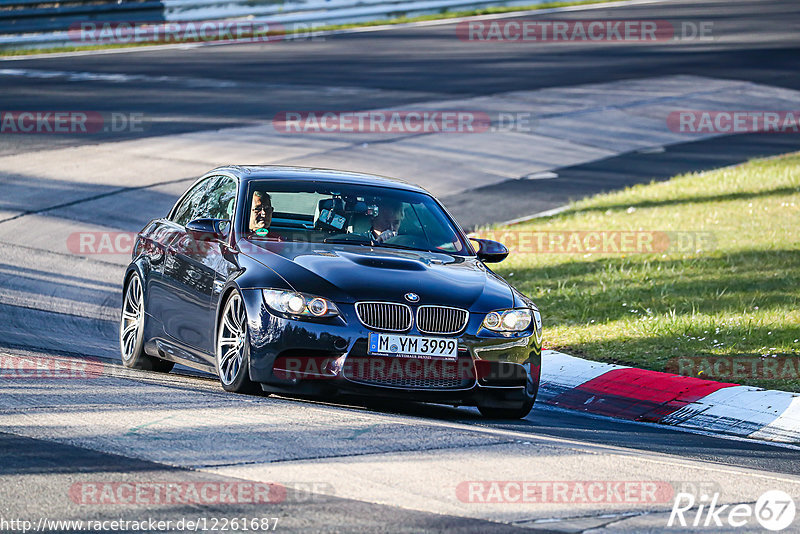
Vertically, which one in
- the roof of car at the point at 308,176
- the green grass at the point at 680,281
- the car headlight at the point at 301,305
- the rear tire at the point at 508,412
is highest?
the roof of car at the point at 308,176

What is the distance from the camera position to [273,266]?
26.7ft

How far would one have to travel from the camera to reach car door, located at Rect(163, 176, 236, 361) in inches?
342

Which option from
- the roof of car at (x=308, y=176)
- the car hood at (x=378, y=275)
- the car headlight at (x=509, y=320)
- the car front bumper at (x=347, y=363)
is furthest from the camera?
the roof of car at (x=308, y=176)

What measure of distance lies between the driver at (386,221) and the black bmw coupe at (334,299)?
0.01 m

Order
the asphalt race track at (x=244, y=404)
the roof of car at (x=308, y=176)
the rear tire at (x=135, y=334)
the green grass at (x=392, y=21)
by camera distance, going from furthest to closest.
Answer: the green grass at (x=392, y=21) → the rear tire at (x=135, y=334) → the roof of car at (x=308, y=176) → the asphalt race track at (x=244, y=404)

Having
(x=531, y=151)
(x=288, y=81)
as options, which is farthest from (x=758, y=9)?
(x=531, y=151)

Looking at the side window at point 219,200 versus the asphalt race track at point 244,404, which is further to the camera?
the side window at point 219,200

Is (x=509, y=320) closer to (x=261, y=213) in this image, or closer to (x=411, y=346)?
(x=411, y=346)

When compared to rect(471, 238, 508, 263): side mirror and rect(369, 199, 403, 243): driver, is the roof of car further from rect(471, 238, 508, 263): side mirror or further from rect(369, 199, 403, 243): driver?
rect(471, 238, 508, 263): side mirror

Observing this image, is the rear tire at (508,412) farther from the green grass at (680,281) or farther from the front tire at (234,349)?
the green grass at (680,281)

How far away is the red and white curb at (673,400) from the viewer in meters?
8.84

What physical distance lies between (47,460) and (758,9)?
45167 mm

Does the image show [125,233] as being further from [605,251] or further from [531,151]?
[531,151]

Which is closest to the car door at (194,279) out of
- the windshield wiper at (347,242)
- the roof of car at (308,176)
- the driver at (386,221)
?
the roof of car at (308,176)
